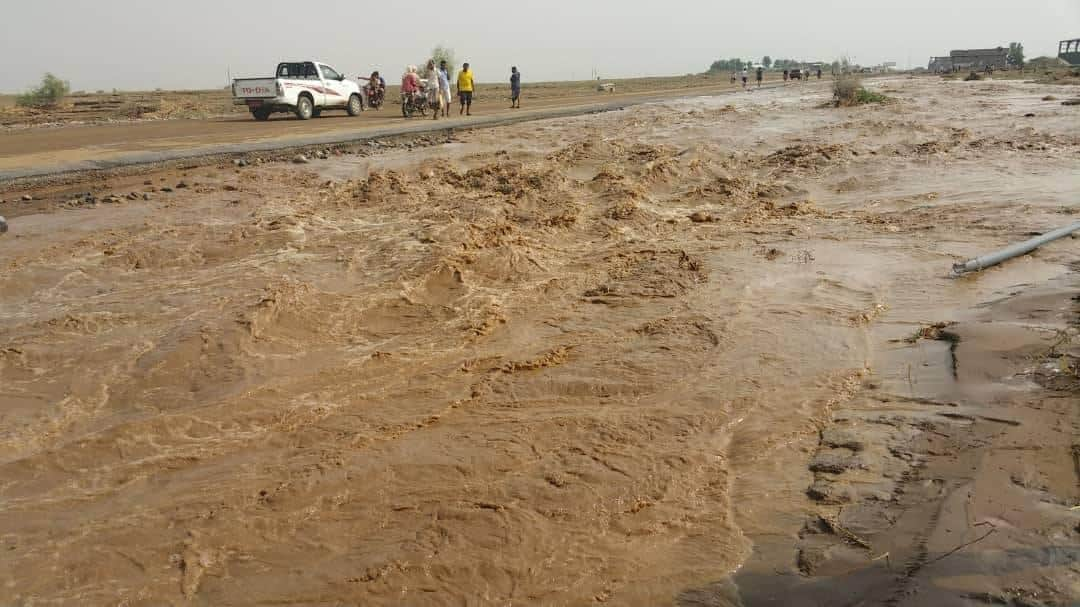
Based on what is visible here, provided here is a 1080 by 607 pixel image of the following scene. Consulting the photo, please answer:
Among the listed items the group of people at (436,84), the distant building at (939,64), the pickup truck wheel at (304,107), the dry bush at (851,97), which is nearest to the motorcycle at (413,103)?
the group of people at (436,84)

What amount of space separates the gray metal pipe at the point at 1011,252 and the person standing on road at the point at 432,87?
639 inches

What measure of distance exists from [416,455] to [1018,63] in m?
73.7

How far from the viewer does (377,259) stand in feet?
21.6

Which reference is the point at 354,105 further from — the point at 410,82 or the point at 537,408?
the point at 537,408

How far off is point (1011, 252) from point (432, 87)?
1731cm

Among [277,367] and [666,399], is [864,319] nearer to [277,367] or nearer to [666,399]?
[666,399]

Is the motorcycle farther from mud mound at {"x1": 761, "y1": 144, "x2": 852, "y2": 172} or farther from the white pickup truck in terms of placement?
mud mound at {"x1": 761, "y1": 144, "x2": 852, "y2": 172}

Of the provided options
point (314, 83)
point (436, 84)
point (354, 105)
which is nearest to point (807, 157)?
point (436, 84)

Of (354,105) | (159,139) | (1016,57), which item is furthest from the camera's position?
(1016,57)

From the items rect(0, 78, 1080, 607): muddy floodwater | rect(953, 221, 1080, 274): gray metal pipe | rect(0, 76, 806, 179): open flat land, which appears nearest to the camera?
rect(0, 78, 1080, 607): muddy floodwater

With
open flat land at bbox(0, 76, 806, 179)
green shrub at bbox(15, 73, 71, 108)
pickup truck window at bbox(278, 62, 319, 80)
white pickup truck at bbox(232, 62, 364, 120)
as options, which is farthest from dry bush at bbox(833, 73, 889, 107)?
green shrub at bbox(15, 73, 71, 108)

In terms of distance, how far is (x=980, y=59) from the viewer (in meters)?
62.1

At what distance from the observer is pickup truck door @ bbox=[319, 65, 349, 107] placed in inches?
840

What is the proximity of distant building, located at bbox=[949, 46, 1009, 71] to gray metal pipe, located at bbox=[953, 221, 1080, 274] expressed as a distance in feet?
206
